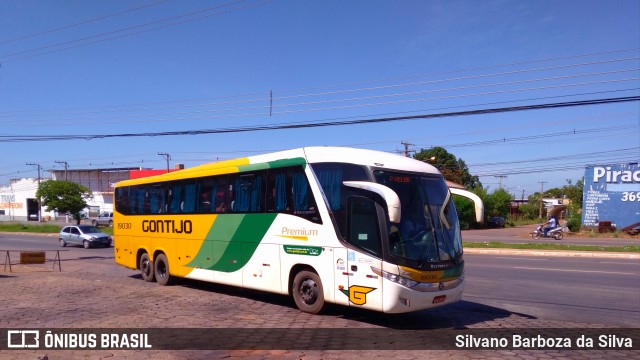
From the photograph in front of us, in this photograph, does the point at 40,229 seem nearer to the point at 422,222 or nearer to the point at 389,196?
the point at 422,222

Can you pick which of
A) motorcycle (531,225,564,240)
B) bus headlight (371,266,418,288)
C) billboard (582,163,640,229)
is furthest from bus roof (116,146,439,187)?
billboard (582,163,640,229)

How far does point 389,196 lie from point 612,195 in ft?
155

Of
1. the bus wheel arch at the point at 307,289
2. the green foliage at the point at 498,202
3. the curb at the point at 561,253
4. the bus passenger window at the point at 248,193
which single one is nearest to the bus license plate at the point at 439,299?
the bus wheel arch at the point at 307,289

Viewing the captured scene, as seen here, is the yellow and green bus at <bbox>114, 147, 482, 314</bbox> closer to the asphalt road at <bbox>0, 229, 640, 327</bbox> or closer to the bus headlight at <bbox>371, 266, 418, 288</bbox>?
the bus headlight at <bbox>371, 266, 418, 288</bbox>

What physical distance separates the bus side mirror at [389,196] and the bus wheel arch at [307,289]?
2054 millimetres

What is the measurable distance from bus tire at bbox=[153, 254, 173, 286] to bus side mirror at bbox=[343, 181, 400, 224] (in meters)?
7.18

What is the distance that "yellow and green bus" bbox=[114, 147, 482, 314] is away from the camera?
7.53 metres

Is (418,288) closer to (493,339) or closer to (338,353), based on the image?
(493,339)

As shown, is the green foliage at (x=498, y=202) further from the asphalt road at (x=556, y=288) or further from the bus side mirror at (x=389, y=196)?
the bus side mirror at (x=389, y=196)

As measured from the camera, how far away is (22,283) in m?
13.1

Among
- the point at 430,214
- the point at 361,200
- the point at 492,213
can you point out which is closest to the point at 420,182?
the point at 430,214

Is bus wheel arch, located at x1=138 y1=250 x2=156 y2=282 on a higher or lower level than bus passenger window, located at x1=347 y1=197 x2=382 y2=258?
lower

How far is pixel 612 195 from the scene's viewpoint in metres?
46.0

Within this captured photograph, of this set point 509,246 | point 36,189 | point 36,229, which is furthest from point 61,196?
point 509,246
